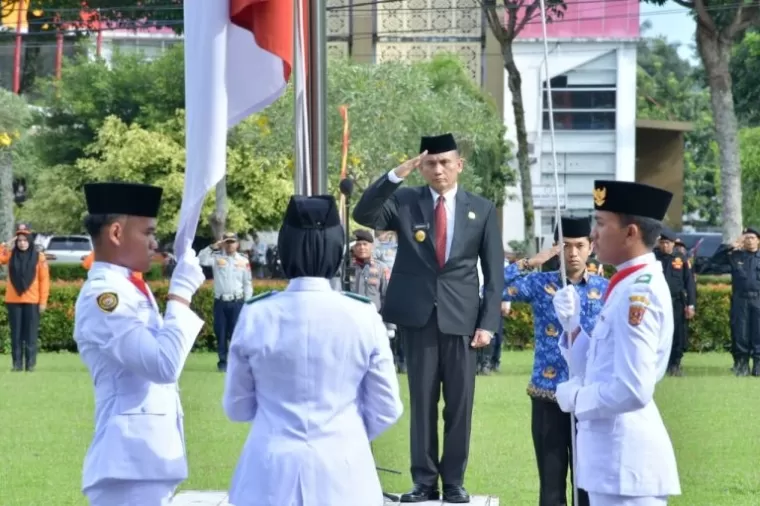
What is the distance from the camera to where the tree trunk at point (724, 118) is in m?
27.4

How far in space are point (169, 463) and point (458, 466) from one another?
3.51 metres

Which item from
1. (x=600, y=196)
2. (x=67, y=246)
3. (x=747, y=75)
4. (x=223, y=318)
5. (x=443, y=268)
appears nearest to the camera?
(x=600, y=196)

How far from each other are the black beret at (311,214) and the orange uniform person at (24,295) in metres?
16.1

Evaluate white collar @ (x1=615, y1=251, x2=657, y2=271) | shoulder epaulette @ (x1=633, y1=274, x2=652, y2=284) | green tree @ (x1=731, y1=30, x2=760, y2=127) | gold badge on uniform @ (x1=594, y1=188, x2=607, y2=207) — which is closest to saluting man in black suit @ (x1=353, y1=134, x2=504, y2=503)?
gold badge on uniform @ (x1=594, y1=188, x2=607, y2=207)

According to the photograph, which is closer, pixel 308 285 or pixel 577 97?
pixel 308 285

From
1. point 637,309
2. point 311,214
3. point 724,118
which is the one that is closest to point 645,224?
point 637,309

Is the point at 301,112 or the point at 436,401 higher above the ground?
the point at 301,112

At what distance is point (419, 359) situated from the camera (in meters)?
8.84

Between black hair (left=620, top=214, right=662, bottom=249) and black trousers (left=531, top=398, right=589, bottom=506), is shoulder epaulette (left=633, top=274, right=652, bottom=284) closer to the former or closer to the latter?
black hair (left=620, top=214, right=662, bottom=249)

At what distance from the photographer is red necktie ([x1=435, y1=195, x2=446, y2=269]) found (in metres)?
8.88

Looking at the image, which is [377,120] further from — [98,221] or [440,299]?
[98,221]

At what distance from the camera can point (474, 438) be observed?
1366cm

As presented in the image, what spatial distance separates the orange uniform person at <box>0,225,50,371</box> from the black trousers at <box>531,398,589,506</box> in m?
14.0

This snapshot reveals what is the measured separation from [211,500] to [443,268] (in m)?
1.95
